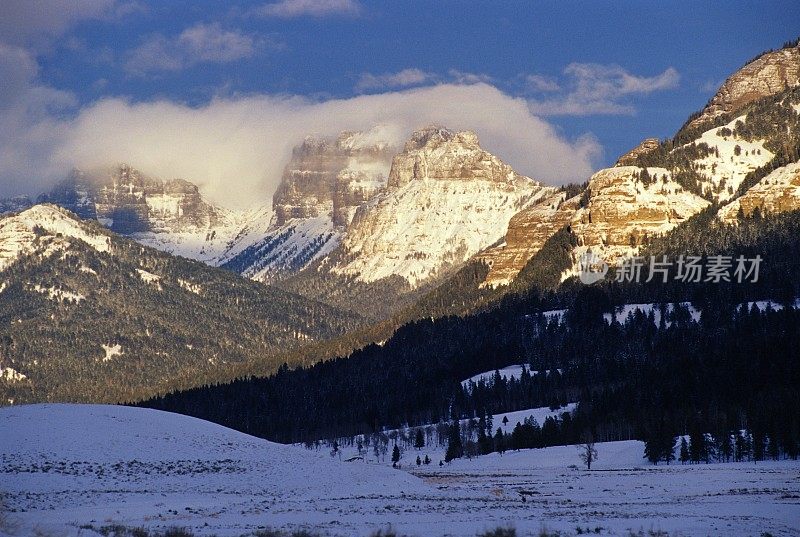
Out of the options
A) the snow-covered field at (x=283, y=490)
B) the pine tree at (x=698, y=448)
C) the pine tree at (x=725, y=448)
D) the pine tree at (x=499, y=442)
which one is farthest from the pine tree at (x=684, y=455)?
the pine tree at (x=499, y=442)

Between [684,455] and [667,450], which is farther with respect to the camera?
[667,450]

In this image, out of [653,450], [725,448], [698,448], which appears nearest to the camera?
[725,448]

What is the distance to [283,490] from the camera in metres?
86.6

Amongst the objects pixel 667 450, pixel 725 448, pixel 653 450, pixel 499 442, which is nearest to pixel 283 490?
pixel 653 450

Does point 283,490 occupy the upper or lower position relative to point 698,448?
lower

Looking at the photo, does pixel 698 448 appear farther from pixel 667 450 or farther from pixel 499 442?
pixel 499 442

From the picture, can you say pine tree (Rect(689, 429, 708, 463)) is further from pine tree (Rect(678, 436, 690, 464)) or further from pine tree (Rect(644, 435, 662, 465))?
pine tree (Rect(644, 435, 662, 465))

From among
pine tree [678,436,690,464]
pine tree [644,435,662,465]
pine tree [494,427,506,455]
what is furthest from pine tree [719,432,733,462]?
pine tree [494,427,506,455]

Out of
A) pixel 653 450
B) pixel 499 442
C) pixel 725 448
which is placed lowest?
pixel 653 450

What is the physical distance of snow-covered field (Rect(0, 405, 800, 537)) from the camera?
66.6 m

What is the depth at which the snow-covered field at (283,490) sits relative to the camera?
66.6 meters

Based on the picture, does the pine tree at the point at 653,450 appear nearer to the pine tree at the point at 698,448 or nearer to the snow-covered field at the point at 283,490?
the pine tree at the point at 698,448

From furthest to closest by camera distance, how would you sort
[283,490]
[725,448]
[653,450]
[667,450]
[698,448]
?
[667,450]
[653,450]
[698,448]
[725,448]
[283,490]

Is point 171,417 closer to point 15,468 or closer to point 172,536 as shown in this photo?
point 15,468
